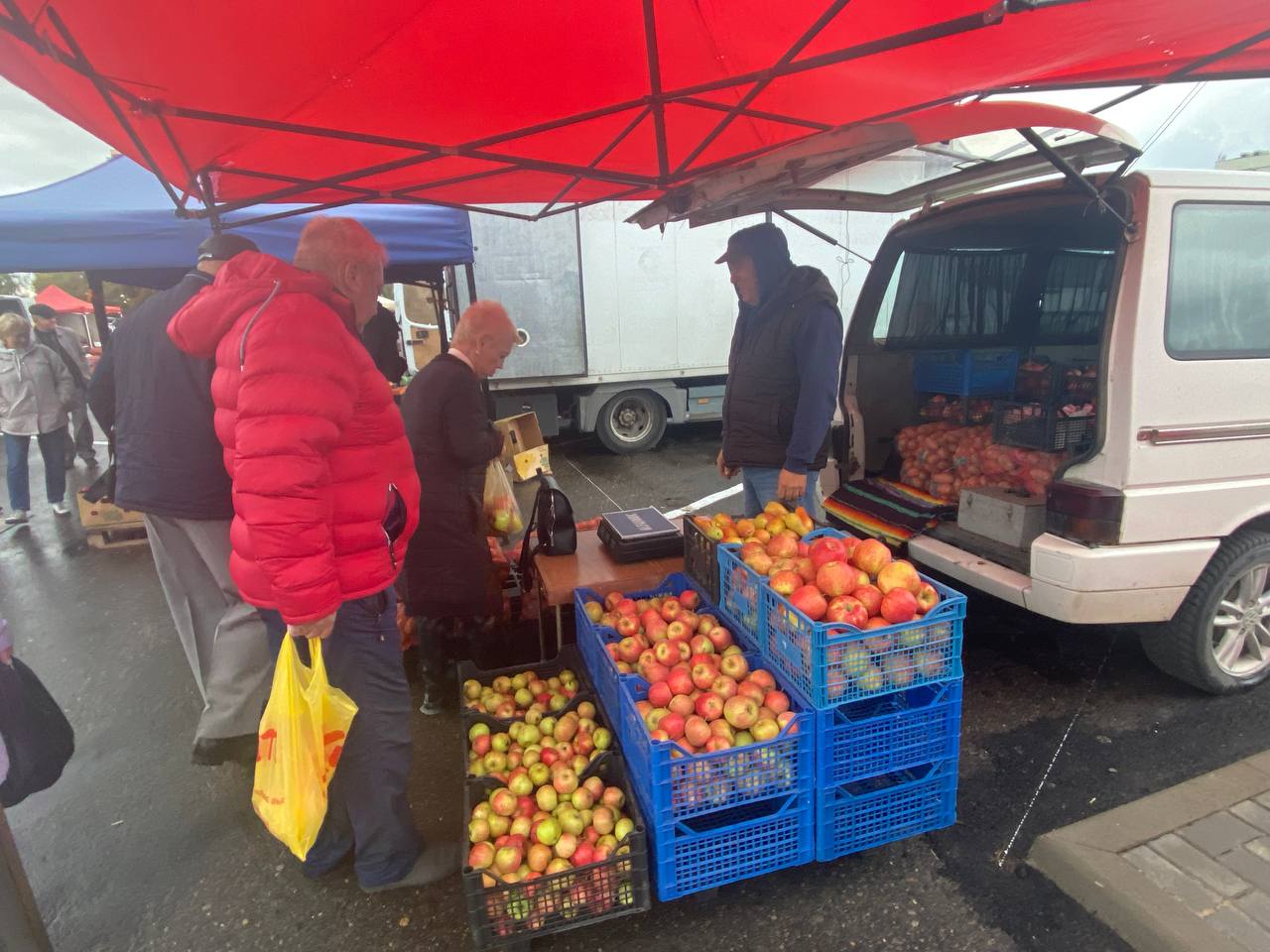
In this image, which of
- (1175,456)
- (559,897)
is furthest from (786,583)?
(1175,456)

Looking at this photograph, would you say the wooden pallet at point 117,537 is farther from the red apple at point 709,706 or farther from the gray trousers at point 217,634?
the red apple at point 709,706

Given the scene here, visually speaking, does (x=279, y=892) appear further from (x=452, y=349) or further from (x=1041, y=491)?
(x=1041, y=491)

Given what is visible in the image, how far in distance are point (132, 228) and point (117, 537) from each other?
3.55 meters

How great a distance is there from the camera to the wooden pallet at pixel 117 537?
20.8 feet

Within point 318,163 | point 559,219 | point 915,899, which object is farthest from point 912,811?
point 559,219

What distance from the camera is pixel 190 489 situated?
279 cm

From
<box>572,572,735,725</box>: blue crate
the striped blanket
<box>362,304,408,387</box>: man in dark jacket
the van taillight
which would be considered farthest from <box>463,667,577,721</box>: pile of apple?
<box>362,304,408,387</box>: man in dark jacket

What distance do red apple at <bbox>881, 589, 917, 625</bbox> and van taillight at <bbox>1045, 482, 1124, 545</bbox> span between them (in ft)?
3.52

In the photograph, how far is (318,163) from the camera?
3.38m

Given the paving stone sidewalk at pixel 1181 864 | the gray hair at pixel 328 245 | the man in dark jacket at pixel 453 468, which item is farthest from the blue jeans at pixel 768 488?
the gray hair at pixel 328 245

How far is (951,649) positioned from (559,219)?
7097 millimetres

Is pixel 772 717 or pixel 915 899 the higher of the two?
pixel 772 717

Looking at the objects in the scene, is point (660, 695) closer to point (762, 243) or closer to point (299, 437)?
point (299, 437)

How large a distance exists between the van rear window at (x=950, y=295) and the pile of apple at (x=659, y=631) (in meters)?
2.55
